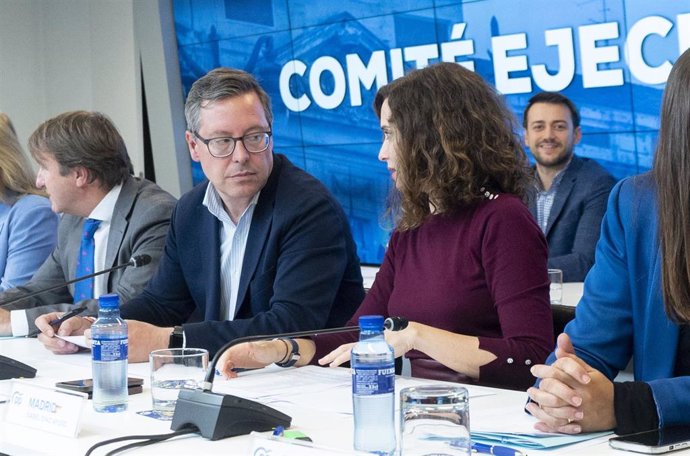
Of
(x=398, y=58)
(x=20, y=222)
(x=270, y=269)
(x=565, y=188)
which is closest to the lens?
(x=270, y=269)

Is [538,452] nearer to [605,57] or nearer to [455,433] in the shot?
[455,433]

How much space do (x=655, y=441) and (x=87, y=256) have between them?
91.0 inches

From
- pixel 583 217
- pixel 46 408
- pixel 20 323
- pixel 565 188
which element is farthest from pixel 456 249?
pixel 565 188

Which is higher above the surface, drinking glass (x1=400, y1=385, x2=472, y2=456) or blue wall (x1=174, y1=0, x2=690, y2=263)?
blue wall (x1=174, y1=0, x2=690, y2=263)

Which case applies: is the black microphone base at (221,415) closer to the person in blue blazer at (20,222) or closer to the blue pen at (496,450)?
the blue pen at (496,450)

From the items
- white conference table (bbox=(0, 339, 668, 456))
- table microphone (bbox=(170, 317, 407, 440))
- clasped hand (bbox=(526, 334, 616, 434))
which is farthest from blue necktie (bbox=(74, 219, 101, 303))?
clasped hand (bbox=(526, 334, 616, 434))

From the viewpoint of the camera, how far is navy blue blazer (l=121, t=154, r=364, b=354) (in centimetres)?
259

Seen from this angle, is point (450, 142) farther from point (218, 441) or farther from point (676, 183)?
point (218, 441)

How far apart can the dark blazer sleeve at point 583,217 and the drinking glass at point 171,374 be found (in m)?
2.73

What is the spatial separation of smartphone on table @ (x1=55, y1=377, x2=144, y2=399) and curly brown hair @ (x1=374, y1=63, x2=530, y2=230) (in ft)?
2.50

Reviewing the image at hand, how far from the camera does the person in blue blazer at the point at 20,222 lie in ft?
12.3

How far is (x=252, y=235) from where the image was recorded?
9.06 ft

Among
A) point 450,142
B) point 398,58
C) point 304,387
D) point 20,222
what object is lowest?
point 304,387

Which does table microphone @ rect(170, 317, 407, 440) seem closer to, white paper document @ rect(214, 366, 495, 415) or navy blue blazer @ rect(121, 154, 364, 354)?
white paper document @ rect(214, 366, 495, 415)
